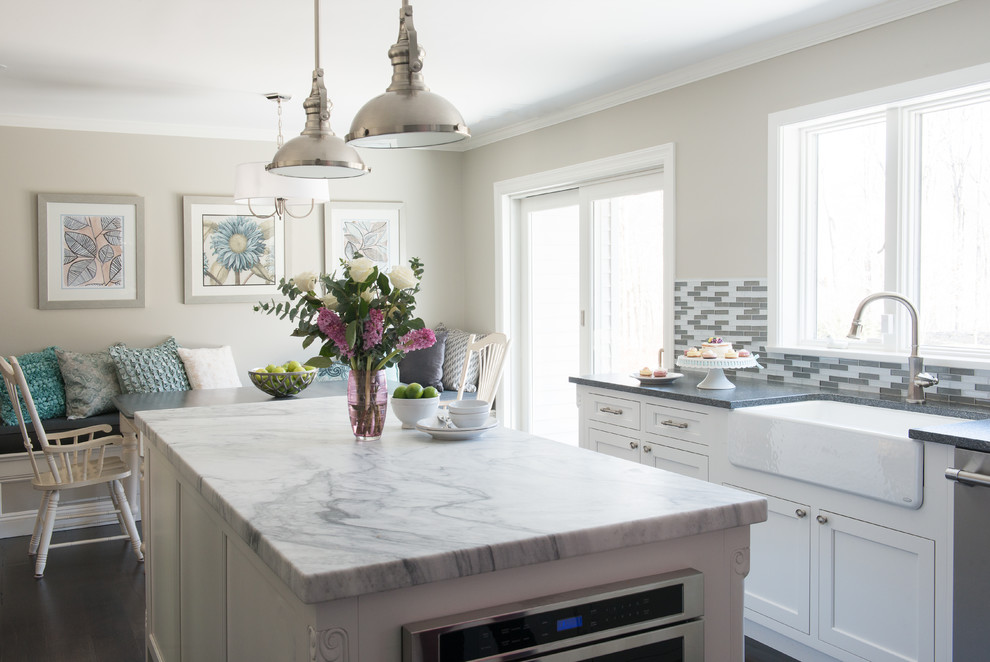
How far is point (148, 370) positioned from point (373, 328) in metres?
3.40

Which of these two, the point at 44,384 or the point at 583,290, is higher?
the point at 583,290

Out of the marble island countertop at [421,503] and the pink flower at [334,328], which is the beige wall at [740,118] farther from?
the pink flower at [334,328]

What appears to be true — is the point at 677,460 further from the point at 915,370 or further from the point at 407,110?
the point at 407,110

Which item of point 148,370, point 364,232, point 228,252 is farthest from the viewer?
point 364,232

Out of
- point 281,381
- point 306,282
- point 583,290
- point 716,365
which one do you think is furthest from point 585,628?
point 583,290

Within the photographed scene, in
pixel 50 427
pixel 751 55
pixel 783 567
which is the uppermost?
pixel 751 55

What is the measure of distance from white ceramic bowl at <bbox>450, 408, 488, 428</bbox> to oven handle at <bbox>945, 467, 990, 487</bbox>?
1334 millimetres

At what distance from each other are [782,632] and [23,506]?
4182mm

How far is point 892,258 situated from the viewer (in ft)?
10.8

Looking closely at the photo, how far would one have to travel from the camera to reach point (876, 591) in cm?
258

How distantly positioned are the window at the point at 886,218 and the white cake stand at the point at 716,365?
37 centimetres

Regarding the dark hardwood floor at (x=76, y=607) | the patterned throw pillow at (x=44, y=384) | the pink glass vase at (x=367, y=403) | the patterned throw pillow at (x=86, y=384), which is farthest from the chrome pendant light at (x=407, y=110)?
the patterned throw pillow at (x=44, y=384)

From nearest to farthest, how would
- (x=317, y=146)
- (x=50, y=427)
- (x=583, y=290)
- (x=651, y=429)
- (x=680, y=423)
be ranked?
(x=317, y=146), (x=680, y=423), (x=651, y=429), (x=50, y=427), (x=583, y=290)

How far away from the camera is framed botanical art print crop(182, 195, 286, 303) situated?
5.61 meters
